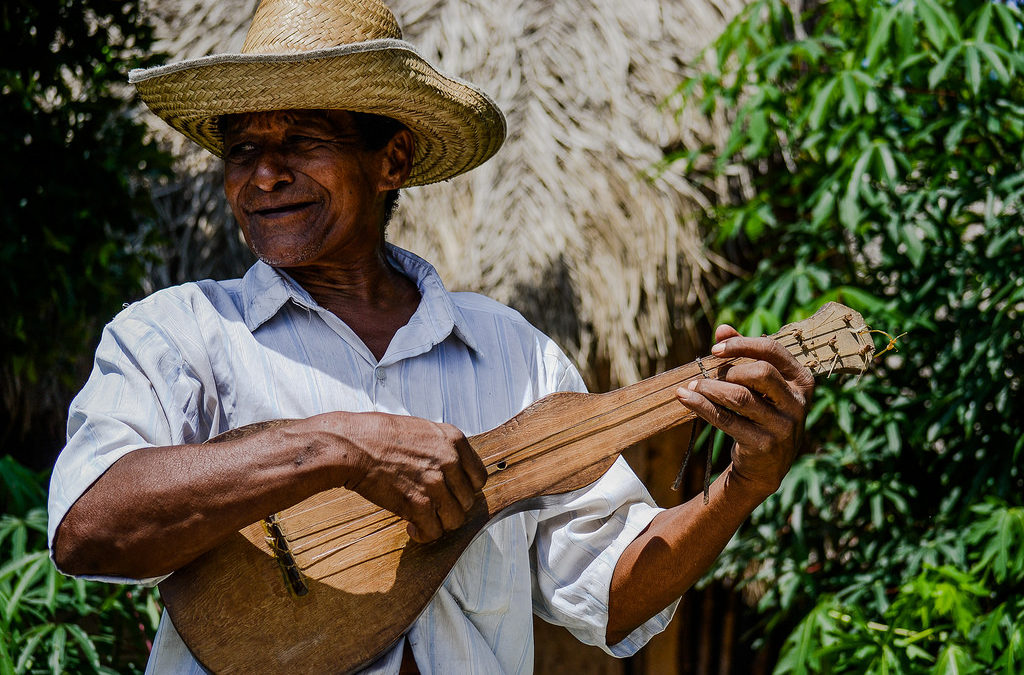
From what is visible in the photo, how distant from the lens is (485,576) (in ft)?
4.91

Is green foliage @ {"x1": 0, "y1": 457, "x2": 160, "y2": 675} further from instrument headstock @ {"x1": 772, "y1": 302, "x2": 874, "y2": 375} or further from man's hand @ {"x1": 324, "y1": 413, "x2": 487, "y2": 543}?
instrument headstock @ {"x1": 772, "y1": 302, "x2": 874, "y2": 375}

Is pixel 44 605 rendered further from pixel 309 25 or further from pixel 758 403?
pixel 758 403

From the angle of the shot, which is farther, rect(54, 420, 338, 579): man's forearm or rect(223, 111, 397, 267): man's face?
rect(223, 111, 397, 267): man's face

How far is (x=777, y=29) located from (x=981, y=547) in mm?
1493

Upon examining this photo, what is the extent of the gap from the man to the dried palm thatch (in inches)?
64.3

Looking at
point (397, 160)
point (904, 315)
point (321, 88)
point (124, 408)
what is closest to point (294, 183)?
point (321, 88)

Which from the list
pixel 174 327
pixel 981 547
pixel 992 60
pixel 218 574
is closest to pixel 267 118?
pixel 174 327

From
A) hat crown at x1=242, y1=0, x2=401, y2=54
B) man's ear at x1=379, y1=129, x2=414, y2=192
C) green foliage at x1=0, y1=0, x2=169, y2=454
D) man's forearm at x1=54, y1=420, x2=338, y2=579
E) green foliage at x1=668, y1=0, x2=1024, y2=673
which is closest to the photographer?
man's forearm at x1=54, y1=420, x2=338, y2=579

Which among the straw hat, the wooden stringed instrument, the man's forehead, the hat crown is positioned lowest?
the wooden stringed instrument

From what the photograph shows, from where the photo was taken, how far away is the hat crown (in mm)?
1587

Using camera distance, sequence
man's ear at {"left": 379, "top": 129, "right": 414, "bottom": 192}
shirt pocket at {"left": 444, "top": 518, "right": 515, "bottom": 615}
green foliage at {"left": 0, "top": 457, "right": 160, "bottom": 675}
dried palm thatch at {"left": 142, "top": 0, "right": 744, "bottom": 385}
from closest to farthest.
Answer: shirt pocket at {"left": 444, "top": 518, "right": 515, "bottom": 615}, man's ear at {"left": 379, "top": 129, "right": 414, "bottom": 192}, green foliage at {"left": 0, "top": 457, "right": 160, "bottom": 675}, dried palm thatch at {"left": 142, "top": 0, "right": 744, "bottom": 385}

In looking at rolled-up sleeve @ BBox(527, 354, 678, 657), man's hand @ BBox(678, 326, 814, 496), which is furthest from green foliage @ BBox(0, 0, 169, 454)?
man's hand @ BBox(678, 326, 814, 496)

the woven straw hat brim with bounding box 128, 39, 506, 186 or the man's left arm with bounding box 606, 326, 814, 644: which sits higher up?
the woven straw hat brim with bounding box 128, 39, 506, 186

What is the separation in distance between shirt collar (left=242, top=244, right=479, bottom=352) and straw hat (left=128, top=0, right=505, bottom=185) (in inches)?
9.8
